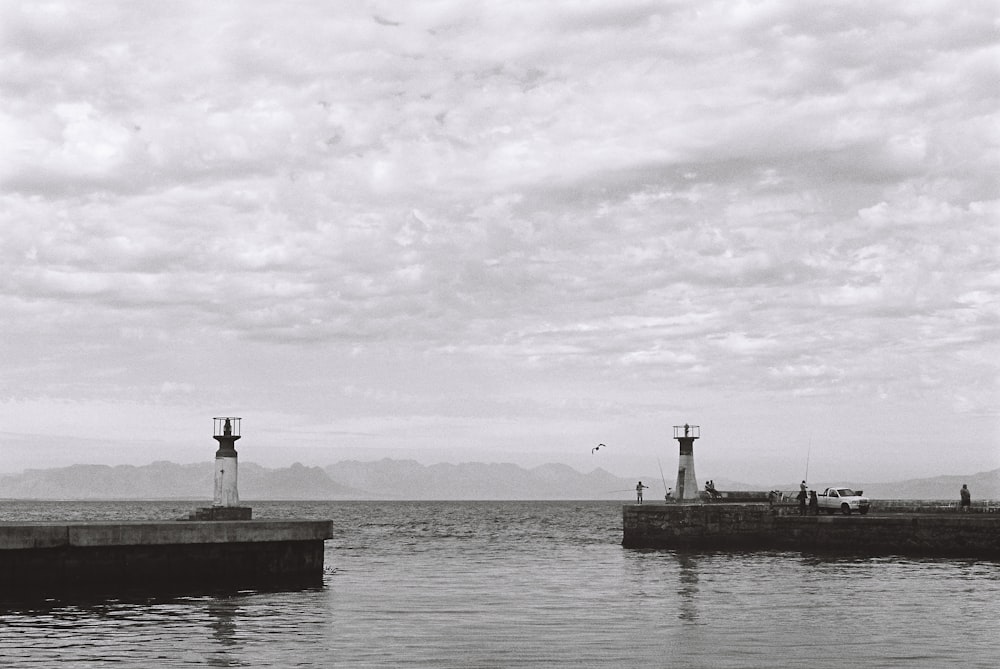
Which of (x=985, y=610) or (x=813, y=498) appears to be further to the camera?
(x=813, y=498)

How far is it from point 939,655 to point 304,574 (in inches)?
716

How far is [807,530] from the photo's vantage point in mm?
55156

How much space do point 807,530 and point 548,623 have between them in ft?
104

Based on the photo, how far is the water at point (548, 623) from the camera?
20656 millimetres

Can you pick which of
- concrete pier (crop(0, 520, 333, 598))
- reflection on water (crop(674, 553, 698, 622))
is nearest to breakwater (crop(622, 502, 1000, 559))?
reflection on water (crop(674, 553, 698, 622))

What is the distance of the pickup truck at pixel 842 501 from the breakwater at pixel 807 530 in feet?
10.9

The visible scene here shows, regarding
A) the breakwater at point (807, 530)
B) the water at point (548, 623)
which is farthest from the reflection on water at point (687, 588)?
the breakwater at point (807, 530)

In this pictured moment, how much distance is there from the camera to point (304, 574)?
3378 centimetres

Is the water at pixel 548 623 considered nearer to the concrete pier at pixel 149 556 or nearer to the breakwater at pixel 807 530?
the concrete pier at pixel 149 556

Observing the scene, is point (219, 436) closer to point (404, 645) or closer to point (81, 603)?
point (81, 603)

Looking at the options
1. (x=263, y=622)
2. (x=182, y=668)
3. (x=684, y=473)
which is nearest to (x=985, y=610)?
(x=263, y=622)

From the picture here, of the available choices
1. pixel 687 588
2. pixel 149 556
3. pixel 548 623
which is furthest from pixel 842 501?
pixel 149 556

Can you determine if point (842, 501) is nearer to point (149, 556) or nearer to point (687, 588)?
point (687, 588)

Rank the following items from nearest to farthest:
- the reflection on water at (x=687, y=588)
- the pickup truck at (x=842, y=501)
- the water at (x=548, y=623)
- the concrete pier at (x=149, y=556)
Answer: the water at (x=548, y=623) < the concrete pier at (x=149, y=556) < the reflection on water at (x=687, y=588) < the pickup truck at (x=842, y=501)
